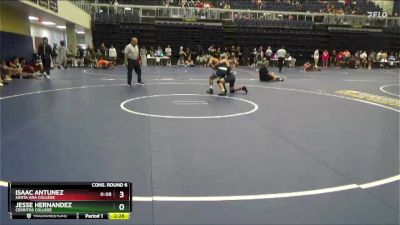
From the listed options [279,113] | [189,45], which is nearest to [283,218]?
[279,113]

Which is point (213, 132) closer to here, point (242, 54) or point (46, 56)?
point (46, 56)

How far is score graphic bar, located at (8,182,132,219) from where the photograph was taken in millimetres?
2770

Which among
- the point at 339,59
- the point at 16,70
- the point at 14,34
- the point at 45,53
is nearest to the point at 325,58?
the point at 339,59

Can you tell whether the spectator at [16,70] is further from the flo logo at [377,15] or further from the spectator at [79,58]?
the flo logo at [377,15]

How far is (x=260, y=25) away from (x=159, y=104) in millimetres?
22437

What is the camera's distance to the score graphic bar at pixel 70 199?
2.77 m

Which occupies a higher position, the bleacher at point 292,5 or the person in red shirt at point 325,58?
the bleacher at point 292,5

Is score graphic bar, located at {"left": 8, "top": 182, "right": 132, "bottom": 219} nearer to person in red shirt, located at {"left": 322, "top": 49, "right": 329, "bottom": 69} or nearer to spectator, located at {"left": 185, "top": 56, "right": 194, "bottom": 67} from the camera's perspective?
spectator, located at {"left": 185, "top": 56, "right": 194, "bottom": 67}

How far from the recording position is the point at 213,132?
651 cm

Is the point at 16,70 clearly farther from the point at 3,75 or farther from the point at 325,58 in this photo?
the point at 325,58

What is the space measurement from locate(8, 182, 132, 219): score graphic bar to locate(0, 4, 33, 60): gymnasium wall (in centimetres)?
1472

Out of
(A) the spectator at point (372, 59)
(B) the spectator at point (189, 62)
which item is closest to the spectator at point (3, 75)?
(B) the spectator at point (189, 62)

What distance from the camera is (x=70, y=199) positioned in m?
2.78

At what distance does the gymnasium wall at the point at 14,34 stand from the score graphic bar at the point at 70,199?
1472 cm
